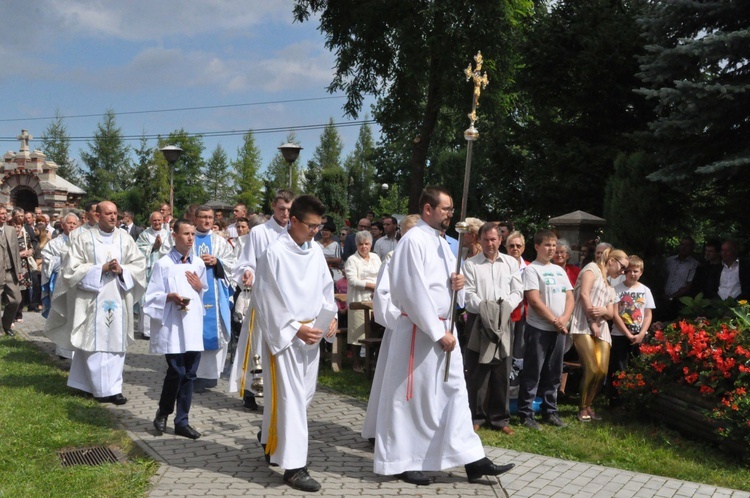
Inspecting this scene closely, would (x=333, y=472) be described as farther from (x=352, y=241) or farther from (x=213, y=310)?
(x=352, y=241)

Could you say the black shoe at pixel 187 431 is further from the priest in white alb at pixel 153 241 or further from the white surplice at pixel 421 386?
the priest in white alb at pixel 153 241

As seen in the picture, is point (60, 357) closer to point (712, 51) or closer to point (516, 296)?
point (516, 296)

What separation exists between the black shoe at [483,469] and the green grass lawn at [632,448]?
1.06 metres

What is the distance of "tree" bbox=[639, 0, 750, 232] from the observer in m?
9.71

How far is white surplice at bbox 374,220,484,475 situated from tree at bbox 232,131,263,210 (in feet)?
186

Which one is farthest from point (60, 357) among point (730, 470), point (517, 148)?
point (517, 148)

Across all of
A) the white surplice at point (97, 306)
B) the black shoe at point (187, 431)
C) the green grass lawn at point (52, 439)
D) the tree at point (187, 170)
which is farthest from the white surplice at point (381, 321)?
the tree at point (187, 170)

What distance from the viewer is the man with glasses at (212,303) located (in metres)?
8.34

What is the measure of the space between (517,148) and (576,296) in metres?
13.3

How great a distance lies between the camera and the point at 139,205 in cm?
5322

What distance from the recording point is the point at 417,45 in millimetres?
19500

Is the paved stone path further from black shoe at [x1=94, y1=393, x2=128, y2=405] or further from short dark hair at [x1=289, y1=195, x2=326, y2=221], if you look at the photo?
short dark hair at [x1=289, y1=195, x2=326, y2=221]

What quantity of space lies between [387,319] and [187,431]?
6.83ft

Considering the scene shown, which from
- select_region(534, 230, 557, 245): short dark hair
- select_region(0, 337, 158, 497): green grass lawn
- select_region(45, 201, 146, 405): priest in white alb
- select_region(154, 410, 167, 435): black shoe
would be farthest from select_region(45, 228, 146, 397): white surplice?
select_region(534, 230, 557, 245): short dark hair
